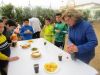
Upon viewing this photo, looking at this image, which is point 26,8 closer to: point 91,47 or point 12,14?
point 12,14

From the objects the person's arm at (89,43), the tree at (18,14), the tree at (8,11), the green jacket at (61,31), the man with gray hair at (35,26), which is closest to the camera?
the person's arm at (89,43)

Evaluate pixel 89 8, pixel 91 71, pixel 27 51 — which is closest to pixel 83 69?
pixel 91 71

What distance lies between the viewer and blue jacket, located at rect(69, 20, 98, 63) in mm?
2393

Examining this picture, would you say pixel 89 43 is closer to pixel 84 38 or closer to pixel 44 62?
pixel 84 38

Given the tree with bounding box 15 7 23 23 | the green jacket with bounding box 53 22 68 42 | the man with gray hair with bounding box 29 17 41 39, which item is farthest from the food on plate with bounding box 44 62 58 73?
the tree with bounding box 15 7 23 23

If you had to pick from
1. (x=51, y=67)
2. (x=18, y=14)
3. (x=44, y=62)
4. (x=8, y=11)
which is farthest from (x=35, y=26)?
(x=18, y=14)

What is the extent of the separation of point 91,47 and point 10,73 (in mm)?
1013

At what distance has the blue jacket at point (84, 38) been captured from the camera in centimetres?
239

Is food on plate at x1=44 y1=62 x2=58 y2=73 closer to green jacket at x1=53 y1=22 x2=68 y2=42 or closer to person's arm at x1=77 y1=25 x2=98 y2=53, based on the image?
person's arm at x1=77 y1=25 x2=98 y2=53

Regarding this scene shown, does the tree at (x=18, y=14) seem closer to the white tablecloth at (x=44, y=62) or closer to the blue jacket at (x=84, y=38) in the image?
the white tablecloth at (x=44, y=62)

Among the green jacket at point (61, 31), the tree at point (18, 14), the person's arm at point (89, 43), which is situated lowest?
the tree at point (18, 14)

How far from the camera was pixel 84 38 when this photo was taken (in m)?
2.51

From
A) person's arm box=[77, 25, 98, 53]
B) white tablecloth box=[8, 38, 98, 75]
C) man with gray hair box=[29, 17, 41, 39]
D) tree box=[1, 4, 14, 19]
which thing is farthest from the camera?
tree box=[1, 4, 14, 19]

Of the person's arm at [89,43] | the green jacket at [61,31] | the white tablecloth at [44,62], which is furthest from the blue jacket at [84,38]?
the green jacket at [61,31]
